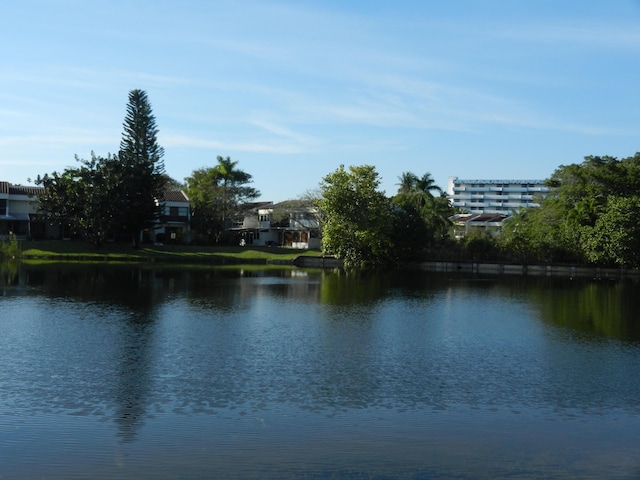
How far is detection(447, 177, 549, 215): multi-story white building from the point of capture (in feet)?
611

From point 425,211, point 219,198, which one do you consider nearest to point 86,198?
point 219,198

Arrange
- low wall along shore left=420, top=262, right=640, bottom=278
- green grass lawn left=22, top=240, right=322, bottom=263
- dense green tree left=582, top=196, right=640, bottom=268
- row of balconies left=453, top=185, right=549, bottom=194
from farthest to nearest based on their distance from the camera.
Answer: row of balconies left=453, top=185, right=549, bottom=194, green grass lawn left=22, top=240, right=322, bottom=263, low wall along shore left=420, top=262, right=640, bottom=278, dense green tree left=582, top=196, right=640, bottom=268

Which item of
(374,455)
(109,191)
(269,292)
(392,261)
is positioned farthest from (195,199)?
(374,455)

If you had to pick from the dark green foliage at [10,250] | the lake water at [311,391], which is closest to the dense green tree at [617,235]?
the lake water at [311,391]

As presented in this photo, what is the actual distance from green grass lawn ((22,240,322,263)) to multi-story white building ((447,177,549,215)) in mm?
122163

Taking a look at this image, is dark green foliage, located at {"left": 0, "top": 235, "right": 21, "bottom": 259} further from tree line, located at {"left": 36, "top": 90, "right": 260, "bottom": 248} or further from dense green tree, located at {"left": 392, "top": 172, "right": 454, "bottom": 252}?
dense green tree, located at {"left": 392, "top": 172, "right": 454, "bottom": 252}

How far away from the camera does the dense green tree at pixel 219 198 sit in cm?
7669

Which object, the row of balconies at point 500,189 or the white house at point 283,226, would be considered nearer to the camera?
the white house at point 283,226

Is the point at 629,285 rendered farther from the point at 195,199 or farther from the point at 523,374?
the point at 195,199

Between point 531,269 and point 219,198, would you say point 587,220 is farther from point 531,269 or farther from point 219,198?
point 219,198

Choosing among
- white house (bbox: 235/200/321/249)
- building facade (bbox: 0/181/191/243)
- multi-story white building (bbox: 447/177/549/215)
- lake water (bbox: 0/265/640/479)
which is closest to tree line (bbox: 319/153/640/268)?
white house (bbox: 235/200/321/249)

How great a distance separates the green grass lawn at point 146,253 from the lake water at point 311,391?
30.2m

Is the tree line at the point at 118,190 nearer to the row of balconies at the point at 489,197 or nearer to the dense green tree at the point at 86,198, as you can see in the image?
the dense green tree at the point at 86,198

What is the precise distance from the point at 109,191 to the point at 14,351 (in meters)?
46.0
